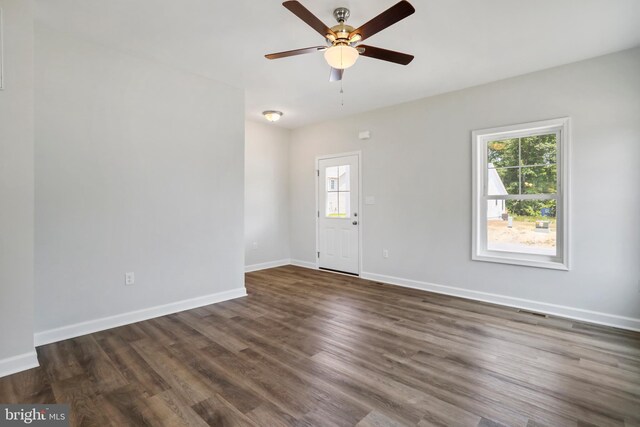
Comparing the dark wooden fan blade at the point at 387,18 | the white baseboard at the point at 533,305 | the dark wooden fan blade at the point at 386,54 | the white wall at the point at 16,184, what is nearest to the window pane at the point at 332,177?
the white baseboard at the point at 533,305

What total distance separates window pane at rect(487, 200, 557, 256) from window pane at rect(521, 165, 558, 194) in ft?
0.42

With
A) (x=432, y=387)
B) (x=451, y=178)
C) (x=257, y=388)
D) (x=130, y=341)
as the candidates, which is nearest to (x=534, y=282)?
(x=451, y=178)

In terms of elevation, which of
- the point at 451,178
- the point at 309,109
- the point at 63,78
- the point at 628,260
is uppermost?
the point at 309,109

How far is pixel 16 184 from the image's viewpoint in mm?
2211

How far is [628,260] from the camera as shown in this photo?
3.02 metres

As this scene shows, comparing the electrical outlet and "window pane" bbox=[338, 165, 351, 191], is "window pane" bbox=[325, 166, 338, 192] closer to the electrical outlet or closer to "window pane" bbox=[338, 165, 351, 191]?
"window pane" bbox=[338, 165, 351, 191]

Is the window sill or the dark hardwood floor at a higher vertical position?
the window sill

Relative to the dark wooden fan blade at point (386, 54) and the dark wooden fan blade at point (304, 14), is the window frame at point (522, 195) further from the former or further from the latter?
the dark wooden fan blade at point (304, 14)

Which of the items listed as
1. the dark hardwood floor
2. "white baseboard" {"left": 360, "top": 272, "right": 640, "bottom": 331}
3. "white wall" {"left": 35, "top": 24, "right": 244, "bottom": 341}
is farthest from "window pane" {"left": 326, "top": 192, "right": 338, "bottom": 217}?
the dark hardwood floor

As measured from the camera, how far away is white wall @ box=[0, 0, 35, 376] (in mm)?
2172

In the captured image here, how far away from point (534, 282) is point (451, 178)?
156cm

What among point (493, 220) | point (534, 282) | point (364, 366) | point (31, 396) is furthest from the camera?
point (493, 220)

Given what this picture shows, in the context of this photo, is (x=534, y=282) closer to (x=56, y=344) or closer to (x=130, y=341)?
(x=130, y=341)

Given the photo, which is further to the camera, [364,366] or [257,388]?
[364,366]
